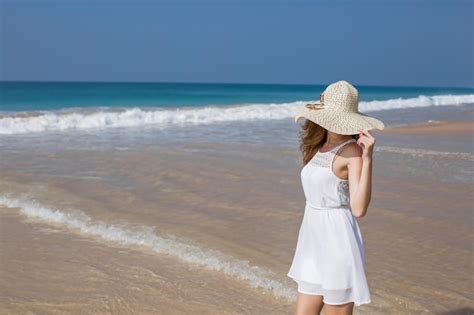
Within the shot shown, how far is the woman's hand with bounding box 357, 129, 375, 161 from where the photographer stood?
3.20 metres

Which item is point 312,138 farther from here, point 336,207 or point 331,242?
point 331,242

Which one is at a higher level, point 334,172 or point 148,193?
point 334,172

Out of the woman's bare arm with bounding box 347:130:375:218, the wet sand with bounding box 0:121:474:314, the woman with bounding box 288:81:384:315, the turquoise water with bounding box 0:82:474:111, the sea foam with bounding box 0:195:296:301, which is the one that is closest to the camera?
Result: the woman's bare arm with bounding box 347:130:375:218

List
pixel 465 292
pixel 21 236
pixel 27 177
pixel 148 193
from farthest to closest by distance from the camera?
pixel 27 177 < pixel 148 193 < pixel 21 236 < pixel 465 292

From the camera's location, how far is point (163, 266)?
582 centimetres

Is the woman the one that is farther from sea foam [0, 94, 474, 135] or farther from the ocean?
sea foam [0, 94, 474, 135]

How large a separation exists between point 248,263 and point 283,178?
4412mm

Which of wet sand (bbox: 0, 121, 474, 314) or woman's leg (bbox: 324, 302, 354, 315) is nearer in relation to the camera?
woman's leg (bbox: 324, 302, 354, 315)

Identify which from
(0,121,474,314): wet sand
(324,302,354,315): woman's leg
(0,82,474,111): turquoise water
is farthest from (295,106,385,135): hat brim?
(0,82,474,111): turquoise water

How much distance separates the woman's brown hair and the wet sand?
1.66m

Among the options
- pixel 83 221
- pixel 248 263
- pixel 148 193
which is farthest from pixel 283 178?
pixel 248 263

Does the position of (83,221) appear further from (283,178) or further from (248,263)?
(283,178)

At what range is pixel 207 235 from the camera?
6.76 meters

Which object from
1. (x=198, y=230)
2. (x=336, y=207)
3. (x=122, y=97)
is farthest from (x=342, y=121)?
(x=122, y=97)
